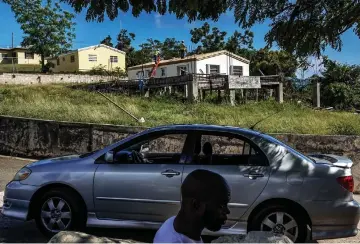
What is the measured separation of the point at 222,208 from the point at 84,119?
38.9ft

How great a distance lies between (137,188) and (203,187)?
11.9 ft

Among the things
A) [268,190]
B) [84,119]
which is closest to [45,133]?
[84,119]

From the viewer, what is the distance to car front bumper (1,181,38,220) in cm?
558

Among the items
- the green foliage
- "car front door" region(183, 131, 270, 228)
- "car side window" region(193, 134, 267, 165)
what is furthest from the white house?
"car front door" region(183, 131, 270, 228)

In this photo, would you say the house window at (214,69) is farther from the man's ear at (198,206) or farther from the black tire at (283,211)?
the man's ear at (198,206)

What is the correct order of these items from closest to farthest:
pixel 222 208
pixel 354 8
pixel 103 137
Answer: pixel 222 208 < pixel 354 8 < pixel 103 137

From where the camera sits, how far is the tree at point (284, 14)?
3186 mm

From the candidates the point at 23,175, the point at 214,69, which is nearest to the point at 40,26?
the point at 214,69

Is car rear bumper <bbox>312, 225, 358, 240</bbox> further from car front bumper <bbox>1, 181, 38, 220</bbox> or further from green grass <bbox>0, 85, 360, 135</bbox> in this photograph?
green grass <bbox>0, 85, 360, 135</bbox>

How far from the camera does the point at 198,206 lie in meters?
1.88

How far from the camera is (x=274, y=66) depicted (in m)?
45.2

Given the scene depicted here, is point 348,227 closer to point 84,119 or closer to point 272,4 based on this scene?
point 272,4

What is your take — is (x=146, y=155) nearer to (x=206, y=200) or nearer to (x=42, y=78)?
(x=206, y=200)

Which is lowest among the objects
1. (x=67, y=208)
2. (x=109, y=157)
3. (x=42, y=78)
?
(x=67, y=208)
